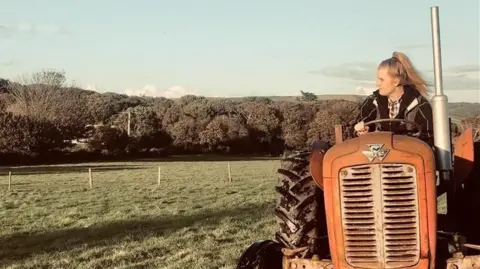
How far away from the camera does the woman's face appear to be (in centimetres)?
595

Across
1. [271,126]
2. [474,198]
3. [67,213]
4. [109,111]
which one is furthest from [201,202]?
[109,111]

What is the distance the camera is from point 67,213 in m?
16.2

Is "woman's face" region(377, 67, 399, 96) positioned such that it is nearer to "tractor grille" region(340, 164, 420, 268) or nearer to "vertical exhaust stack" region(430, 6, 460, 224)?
"vertical exhaust stack" region(430, 6, 460, 224)

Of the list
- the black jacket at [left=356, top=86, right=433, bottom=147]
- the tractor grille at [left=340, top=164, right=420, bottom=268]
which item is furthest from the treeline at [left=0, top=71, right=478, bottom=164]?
the tractor grille at [left=340, top=164, right=420, bottom=268]

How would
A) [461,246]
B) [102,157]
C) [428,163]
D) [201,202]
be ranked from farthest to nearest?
[102,157], [201,202], [461,246], [428,163]

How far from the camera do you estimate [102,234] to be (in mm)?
12445

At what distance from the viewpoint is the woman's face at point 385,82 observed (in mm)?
5949

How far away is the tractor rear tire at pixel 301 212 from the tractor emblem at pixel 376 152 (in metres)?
1.04

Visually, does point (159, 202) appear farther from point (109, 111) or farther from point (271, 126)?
point (109, 111)

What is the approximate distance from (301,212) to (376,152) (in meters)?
1.23

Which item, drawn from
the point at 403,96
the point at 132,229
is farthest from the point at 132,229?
the point at 403,96

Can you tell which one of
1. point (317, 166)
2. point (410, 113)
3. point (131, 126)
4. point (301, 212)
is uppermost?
point (131, 126)

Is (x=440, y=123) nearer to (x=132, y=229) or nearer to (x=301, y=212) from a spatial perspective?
(x=301, y=212)

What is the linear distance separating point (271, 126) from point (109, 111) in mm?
20016
